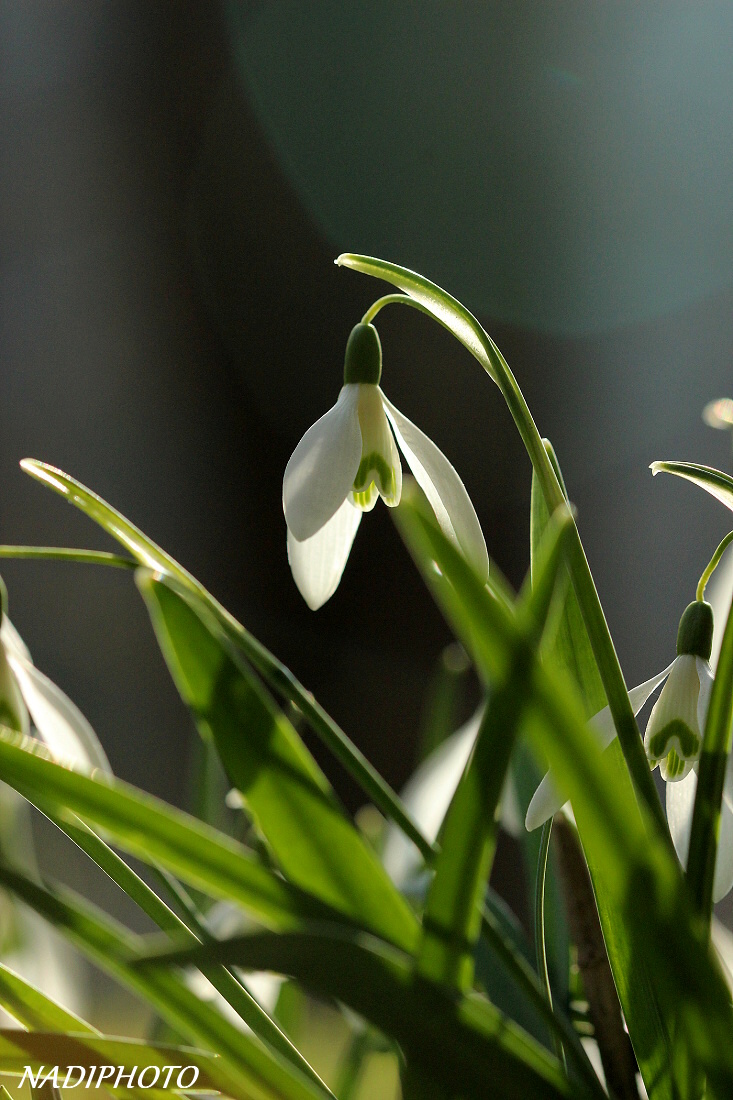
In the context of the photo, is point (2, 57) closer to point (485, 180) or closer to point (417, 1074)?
point (485, 180)

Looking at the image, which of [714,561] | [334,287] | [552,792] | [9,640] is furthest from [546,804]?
[334,287]

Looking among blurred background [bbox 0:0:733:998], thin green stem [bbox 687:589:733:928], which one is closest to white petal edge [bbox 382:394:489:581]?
thin green stem [bbox 687:589:733:928]

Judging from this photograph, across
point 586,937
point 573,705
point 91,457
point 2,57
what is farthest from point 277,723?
point 2,57

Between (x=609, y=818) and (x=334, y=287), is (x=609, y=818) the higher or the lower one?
the lower one

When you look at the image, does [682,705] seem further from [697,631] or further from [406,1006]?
[406,1006]

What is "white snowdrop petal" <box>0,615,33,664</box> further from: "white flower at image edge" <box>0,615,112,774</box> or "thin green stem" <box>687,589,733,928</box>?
"thin green stem" <box>687,589,733,928</box>

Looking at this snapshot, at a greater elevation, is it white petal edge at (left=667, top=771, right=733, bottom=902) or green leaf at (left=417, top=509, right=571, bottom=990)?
green leaf at (left=417, top=509, right=571, bottom=990)
